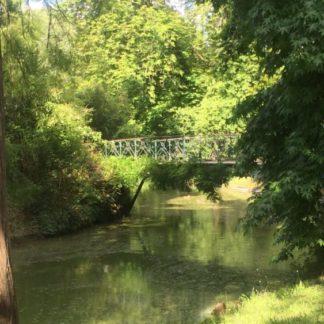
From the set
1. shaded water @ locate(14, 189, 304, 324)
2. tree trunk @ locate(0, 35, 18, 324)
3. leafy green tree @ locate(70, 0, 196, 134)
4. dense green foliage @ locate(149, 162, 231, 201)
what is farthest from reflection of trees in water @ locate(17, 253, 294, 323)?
leafy green tree @ locate(70, 0, 196, 134)

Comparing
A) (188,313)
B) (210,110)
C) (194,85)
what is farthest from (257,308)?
(194,85)

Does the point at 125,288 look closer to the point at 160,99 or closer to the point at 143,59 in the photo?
the point at 143,59

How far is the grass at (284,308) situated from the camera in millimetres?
→ 5883

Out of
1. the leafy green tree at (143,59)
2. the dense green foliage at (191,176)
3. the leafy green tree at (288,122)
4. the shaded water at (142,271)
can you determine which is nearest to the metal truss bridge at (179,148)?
the dense green foliage at (191,176)

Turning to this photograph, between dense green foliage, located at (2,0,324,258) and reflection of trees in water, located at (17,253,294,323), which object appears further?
reflection of trees in water, located at (17,253,294,323)

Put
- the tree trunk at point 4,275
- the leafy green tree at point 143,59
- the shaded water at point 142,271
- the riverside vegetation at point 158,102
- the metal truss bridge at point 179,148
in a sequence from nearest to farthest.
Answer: the tree trunk at point 4,275 → the riverside vegetation at point 158,102 → the shaded water at point 142,271 → the metal truss bridge at point 179,148 → the leafy green tree at point 143,59

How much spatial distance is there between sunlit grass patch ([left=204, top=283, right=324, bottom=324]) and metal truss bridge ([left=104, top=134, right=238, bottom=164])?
8170mm

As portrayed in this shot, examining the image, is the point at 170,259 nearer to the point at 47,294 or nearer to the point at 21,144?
the point at 47,294

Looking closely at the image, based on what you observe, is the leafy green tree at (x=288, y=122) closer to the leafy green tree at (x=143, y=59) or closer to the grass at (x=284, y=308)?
the grass at (x=284, y=308)

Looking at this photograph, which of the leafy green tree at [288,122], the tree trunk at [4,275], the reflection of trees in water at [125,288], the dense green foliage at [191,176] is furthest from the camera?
the dense green foliage at [191,176]

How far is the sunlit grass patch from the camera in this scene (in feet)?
19.3

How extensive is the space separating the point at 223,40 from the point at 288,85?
3.67m

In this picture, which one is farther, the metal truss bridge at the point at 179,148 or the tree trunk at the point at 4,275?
the metal truss bridge at the point at 179,148

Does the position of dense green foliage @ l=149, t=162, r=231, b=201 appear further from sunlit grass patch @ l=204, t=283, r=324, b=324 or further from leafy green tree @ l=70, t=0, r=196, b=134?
leafy green tree @ l=70, t=0, r=196, b=134
